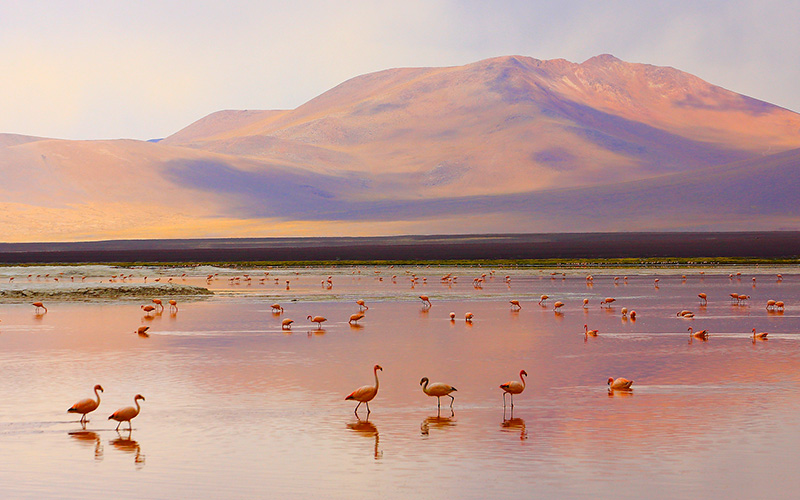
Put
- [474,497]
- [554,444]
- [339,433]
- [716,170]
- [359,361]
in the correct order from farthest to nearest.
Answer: [716,170]
[359,361]
[339,433]
[554,444]
[474,497]

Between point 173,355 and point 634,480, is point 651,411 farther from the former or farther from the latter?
point 173,355

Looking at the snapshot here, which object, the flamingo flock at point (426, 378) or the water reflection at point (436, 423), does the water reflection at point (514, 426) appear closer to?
the flamingo flock at point (426, 378)

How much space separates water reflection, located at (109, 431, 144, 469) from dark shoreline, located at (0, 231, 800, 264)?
229ft

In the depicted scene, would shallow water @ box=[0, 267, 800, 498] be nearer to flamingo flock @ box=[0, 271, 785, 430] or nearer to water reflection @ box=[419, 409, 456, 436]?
water reflection @ box=[419, 409, 456, 436]

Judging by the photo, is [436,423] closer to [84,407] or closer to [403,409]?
[403,409]

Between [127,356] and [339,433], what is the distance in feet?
31.6

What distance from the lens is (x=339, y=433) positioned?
13953 millimetres

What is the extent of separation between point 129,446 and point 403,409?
440 centimetres

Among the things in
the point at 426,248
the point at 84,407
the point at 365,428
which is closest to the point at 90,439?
the point at 84,407

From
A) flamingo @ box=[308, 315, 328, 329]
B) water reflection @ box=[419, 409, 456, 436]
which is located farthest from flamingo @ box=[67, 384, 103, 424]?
flamingo @ box=[308, 315, 328, 329]

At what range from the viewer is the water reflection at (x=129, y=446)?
12.5 metres

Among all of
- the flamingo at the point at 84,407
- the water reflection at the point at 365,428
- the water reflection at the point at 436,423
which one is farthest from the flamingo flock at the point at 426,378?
the water reflection at the point at 436,423

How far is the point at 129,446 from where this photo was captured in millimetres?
13289

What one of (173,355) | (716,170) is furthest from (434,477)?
(716,170)
